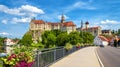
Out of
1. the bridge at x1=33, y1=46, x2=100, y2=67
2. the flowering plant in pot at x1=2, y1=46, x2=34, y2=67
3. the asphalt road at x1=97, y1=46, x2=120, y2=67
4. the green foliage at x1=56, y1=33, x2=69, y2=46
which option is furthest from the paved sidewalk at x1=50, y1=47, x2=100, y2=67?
the green foliage at x1=56, y1=33, x2=69, y2=46

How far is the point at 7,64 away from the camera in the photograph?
24.4 ft

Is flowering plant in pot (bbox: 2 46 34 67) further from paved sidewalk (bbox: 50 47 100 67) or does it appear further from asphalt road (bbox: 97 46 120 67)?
asphalt road (bbox: 97 46 120 67)

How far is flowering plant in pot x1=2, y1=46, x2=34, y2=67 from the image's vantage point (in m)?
7.46

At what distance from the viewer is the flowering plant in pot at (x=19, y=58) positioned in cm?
746

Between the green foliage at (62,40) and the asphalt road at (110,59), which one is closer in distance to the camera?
the asphalt road at (110,59)

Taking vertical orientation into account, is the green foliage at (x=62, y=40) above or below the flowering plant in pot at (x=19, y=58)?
below

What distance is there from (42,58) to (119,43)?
109 meters

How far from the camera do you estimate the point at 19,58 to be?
7887mm

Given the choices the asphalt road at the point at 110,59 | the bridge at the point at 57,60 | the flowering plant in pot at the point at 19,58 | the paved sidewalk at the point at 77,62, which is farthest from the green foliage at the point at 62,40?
the flowering plant in pot at the point at 19,58

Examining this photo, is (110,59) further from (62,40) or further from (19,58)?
(62,40)

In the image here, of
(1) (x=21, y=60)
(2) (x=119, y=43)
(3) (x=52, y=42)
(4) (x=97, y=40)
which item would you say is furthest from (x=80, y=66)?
(4) (x=97, y=40)

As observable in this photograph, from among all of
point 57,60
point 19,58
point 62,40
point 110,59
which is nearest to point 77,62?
point 57,60

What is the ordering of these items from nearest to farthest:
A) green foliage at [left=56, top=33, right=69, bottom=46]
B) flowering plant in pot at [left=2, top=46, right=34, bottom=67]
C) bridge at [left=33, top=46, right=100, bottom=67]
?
flowering plant in pot at [left=2, top=46, right=34, bottom=67] → bridge at [left=33, top=46, right=100, bottom=67] → green foliage at [left=56, top=33, right=69, bottom=46]

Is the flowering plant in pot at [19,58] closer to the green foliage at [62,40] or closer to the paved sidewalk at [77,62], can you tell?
the paved sidewalk at [77,62]
